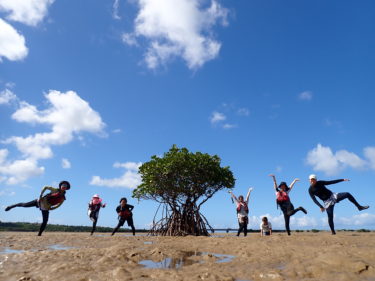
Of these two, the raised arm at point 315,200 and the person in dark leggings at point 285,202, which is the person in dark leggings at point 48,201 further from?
the raised arm at point 315,200

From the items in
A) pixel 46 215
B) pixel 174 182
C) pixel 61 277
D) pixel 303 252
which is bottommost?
pixel 61 277

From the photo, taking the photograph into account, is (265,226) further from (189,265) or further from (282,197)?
(189,265)

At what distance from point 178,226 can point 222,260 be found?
1143 cm

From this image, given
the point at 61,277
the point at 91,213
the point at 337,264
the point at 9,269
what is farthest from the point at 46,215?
the point at 337,264

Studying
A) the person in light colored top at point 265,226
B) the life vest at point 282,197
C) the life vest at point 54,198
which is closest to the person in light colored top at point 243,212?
the person in light colored top at point 265,226

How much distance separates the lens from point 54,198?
477 inches

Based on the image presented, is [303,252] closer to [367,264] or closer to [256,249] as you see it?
[256,249]

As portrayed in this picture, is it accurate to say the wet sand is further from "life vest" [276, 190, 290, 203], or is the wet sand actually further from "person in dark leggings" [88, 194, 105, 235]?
"person in dark leggings" [88, 194, 105, 235]

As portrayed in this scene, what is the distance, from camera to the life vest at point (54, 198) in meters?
12.1

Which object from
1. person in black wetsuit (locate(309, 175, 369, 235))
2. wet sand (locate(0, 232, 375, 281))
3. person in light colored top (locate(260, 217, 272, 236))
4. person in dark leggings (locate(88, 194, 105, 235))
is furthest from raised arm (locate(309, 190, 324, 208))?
person in dark leggings (locate(88, 194, 105, 235))

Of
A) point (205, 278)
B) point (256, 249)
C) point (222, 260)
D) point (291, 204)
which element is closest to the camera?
point (205, 278)

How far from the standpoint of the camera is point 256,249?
253 inches

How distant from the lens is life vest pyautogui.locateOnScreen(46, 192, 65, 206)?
39.5 ft

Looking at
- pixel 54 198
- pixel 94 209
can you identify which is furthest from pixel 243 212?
pixel 54 198
